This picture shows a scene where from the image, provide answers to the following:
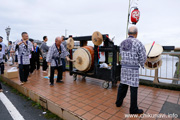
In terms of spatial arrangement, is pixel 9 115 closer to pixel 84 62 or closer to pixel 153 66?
pixel 84 62

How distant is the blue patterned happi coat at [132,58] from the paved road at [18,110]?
2.10 metres

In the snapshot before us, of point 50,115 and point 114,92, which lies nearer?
point 50,115

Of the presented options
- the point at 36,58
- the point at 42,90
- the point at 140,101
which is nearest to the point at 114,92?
the point at 140,101

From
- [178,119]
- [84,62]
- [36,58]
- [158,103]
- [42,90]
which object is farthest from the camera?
[36,58]

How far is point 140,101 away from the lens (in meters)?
3.11

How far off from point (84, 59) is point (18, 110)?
2.43 meters

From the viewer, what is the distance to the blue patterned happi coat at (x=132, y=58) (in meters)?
2.36

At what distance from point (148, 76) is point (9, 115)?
4.36 meters

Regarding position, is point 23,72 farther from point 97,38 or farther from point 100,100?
point 100,100

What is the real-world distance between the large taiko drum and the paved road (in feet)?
6.48

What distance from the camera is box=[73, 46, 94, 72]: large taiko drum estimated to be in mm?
4283

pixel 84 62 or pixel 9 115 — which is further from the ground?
pixel 84 62

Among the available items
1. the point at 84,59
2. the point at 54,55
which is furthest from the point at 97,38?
the point at 54,55

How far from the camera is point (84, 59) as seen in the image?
4.36 meters
